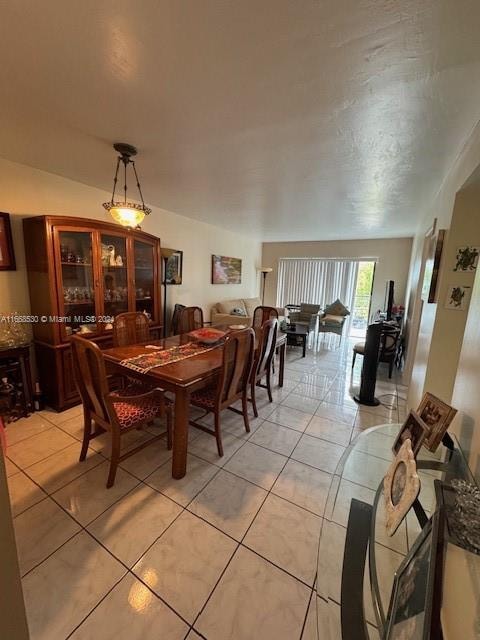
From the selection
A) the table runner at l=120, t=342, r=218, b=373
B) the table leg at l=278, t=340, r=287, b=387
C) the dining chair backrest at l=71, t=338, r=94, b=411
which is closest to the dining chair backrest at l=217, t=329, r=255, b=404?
the table runner at l=120, t=342, r=218, b=373

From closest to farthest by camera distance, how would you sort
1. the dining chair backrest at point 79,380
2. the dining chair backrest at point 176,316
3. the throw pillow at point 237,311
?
the dining chair backrest at point 79,380 < the dining chair backrest at point 176,316 < the throw pillow at point 237,311

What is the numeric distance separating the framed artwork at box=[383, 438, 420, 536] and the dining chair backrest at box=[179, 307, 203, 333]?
8.58ft

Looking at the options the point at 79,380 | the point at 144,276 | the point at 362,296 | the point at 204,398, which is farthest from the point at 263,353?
the point at 362,296

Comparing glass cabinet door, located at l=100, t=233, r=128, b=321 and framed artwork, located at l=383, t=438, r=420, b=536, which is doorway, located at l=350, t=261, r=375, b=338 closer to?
glass cabinet door, located at l=100, t=233, r=128, b=321

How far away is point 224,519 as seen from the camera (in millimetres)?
1547

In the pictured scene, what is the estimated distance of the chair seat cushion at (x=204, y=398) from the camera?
210 centimetres

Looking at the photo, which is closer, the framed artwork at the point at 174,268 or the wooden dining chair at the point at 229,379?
the wooden dining chair at the point at 229,379

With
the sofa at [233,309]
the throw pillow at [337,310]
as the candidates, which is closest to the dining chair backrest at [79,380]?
the sofa at [233,309]

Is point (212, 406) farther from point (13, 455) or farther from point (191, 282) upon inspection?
point (191, 282)

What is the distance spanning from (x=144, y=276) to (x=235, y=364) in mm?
2018

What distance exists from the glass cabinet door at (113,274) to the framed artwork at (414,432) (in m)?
2.93

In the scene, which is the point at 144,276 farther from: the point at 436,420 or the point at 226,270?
the point at 436,420

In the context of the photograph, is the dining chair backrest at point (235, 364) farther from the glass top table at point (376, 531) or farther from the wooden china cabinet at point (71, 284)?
the wooden china cabinet at point (71, 284)

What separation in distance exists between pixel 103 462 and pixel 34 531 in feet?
1.79
